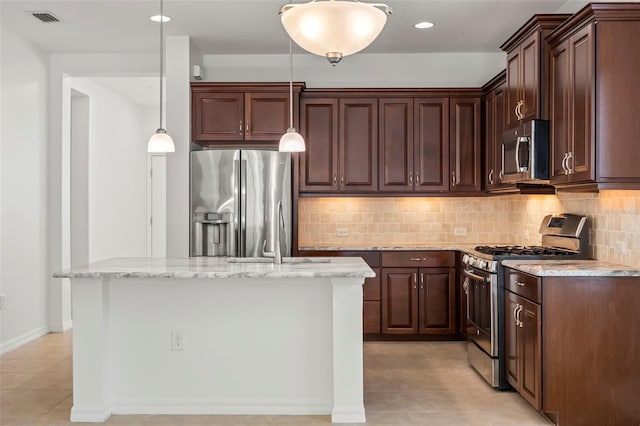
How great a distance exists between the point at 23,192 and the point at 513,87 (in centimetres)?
432

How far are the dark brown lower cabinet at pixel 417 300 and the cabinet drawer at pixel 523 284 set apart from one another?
5.26ft

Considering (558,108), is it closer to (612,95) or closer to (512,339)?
(612,95)

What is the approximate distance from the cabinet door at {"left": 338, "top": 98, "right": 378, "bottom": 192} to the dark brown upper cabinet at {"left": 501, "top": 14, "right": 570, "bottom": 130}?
149 centimetres

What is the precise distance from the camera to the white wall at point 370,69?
605 centimetres

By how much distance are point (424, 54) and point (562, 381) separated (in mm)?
3716

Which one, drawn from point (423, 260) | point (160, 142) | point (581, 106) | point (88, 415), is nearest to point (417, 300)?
point (423, 260)

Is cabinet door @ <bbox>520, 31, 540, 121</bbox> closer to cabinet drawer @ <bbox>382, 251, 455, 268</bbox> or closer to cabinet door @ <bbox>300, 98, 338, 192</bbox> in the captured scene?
cabinet drawer @ <bbox>382, 251, 455, 268</bbox>

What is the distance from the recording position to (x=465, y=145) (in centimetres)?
580

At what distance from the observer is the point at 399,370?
4637 mm

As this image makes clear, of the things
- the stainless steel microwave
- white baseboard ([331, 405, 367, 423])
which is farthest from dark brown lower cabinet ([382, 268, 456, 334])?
A: white baseboard ([331, 405, 367, 423])

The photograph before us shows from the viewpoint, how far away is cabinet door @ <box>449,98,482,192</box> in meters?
5.80

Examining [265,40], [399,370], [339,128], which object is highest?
[265,40]

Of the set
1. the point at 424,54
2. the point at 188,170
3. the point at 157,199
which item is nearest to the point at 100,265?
the point at 188,170

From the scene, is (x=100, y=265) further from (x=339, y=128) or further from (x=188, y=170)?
(x=339, y=128)
